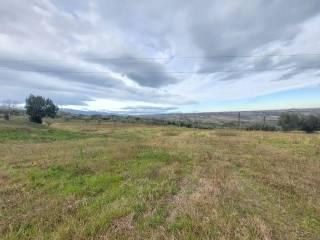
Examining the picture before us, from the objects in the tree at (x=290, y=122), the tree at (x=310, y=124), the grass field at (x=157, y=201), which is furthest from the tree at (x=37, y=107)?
the tree at (x=310, y=124)

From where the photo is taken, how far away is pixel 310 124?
73.5 metres

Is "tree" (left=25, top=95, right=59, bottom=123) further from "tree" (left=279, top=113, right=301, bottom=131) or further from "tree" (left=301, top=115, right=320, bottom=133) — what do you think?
"tree" (left=301, top=115, right=320, bottom=133)

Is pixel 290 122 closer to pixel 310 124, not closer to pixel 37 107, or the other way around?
pixel 310 124

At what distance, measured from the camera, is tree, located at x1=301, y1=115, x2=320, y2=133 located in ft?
239

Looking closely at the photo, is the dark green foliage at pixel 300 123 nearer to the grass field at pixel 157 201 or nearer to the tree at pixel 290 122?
the tree at pixel 290 122

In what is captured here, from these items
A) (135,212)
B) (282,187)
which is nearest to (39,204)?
(135,212)

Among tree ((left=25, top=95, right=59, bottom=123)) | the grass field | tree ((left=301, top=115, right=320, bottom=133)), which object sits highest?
tree ((left=25, top=95, right=59, bottom=123))

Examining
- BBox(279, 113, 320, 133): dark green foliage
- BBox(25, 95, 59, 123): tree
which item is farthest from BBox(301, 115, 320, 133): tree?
BBox(25, 95, 59, 123): tree

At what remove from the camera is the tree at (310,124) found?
7294 cm

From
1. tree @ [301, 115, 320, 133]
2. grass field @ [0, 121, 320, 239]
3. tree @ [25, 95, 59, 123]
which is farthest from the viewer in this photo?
tree @ [301, 115, 320, 133]

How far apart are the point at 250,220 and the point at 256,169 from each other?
6.60 meters

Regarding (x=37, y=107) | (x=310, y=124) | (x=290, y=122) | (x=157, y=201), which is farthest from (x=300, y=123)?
(x=157, y=201)

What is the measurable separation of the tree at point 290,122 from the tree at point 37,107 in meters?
65.0

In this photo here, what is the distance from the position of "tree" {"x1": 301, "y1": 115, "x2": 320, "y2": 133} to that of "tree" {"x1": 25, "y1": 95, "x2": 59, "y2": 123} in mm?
68476
